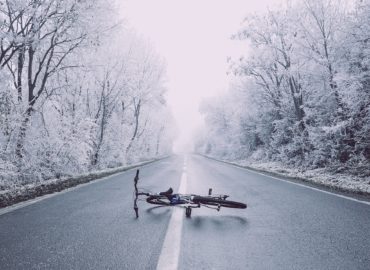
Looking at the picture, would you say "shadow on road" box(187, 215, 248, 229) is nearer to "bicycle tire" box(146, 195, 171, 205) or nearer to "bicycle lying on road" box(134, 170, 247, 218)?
"bicycle lying on road" box(134, 170, 247, 218)

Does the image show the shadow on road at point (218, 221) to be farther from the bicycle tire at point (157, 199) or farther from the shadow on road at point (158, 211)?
the bicycle tire at point (157, 199)

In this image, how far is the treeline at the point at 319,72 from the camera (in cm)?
1250

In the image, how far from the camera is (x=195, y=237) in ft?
13.6

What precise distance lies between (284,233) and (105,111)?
19416mm

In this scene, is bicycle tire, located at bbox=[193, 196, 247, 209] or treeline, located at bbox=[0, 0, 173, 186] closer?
bicycle tire, located at bbox=[193, 196, 247, 209]

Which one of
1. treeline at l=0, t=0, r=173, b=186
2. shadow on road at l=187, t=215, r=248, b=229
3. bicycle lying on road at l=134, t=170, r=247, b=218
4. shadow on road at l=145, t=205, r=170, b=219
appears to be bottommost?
shadow on road at l=145, t=205, r=170, b=219

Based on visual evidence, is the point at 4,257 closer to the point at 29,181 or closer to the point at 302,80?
the point at 29,181

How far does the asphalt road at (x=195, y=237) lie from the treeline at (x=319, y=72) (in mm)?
7523

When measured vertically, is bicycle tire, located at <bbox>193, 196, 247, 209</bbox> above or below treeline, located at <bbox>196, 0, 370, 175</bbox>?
below

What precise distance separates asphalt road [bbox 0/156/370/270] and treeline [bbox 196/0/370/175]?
7523 mm

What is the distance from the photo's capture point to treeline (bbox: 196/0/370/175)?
1250cm

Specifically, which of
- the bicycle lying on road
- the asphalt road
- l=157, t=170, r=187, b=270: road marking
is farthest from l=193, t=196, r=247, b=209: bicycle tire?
l=157, t=170, r=187, b=270: road marking

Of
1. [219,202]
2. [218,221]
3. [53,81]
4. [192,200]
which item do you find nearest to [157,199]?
[192,200]

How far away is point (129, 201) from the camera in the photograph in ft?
23.6
